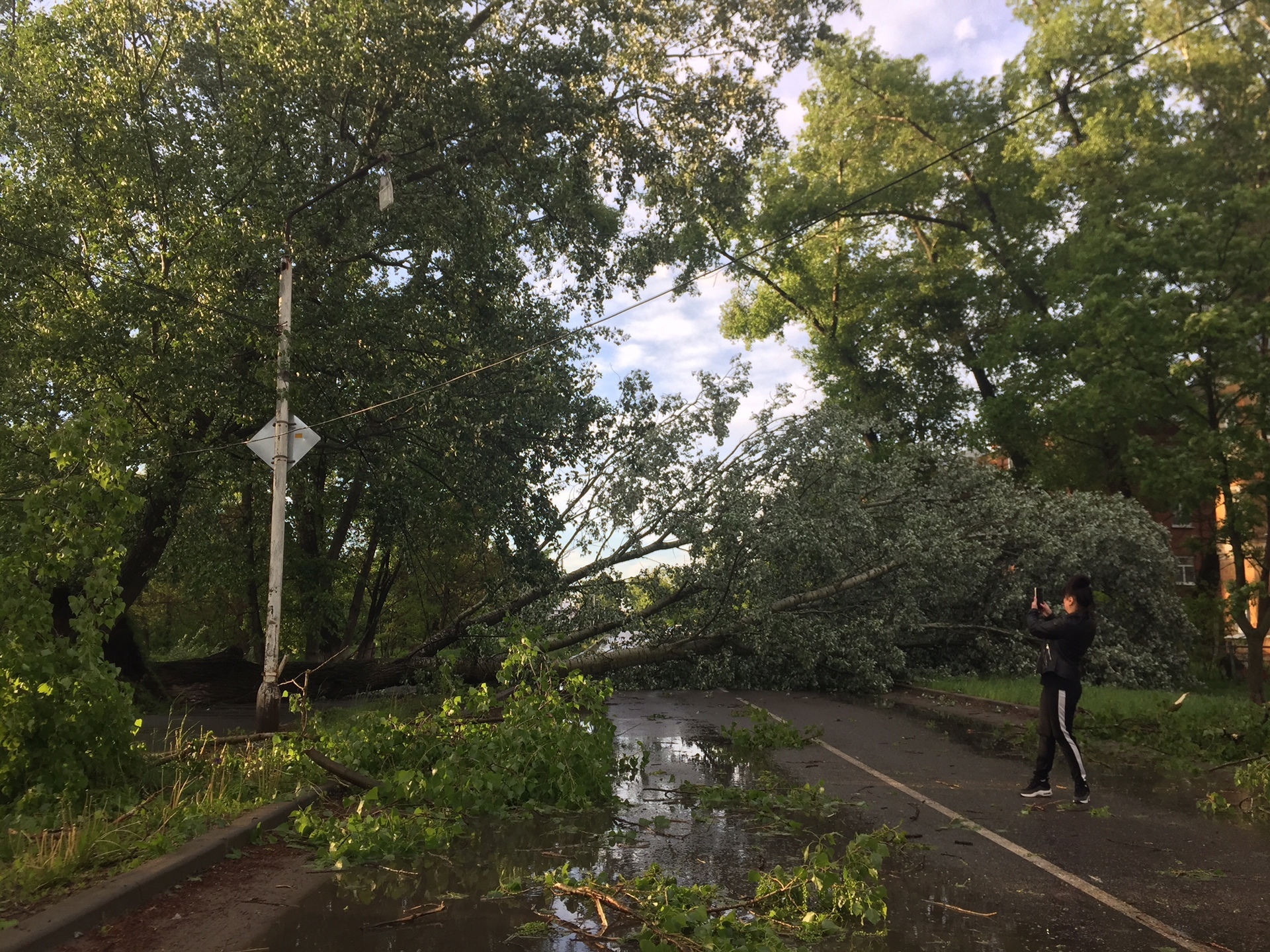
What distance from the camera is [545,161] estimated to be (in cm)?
1595

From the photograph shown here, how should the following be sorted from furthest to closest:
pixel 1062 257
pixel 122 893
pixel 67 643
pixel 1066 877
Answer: pixel 1062 257 → pixel 67 643 → pixel 1066 877 → pixel 122 893

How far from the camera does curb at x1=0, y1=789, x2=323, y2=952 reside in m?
3.84

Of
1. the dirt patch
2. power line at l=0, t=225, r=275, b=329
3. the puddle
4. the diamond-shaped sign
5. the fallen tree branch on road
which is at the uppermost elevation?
power line at l=0, t=225, r=275, b=329

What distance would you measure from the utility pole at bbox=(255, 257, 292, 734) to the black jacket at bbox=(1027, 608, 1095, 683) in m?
7.54

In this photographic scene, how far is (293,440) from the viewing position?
11938 mm

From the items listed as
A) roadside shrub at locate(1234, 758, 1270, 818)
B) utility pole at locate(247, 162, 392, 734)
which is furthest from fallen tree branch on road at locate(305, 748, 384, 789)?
roadside shrub at locate(1234, 758, 1270, 818)

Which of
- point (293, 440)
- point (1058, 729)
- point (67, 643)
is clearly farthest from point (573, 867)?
point (293, 440)

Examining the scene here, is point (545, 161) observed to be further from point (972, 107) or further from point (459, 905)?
point (972, 107)

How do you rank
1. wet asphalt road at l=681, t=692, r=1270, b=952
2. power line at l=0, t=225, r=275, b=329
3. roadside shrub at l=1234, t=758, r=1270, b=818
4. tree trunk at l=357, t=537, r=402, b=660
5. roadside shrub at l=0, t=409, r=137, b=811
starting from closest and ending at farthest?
1. wet asphalt road at l=681, t=692, r=1270, b=952
2. roadside shrub at l=0, t=409, r=137, b=811
3. roadside shrub at l=1234, t=758, r=1270, b=818
4. power line at l=0, t=225, r=275, b=329
5. tree trunk at l=357, t=537, r=402, b=660

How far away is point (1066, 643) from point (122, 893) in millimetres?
6696

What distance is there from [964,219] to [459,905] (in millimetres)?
27979

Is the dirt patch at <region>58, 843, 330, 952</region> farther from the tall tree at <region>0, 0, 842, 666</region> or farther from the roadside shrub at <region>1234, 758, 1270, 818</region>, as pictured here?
the tall tree at <region>0, 0, 842, 666</region>

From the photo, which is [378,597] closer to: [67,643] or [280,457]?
[280,457]

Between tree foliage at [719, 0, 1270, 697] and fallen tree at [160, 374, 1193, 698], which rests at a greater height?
tree foliage at [719, 0, 1270, 697]
